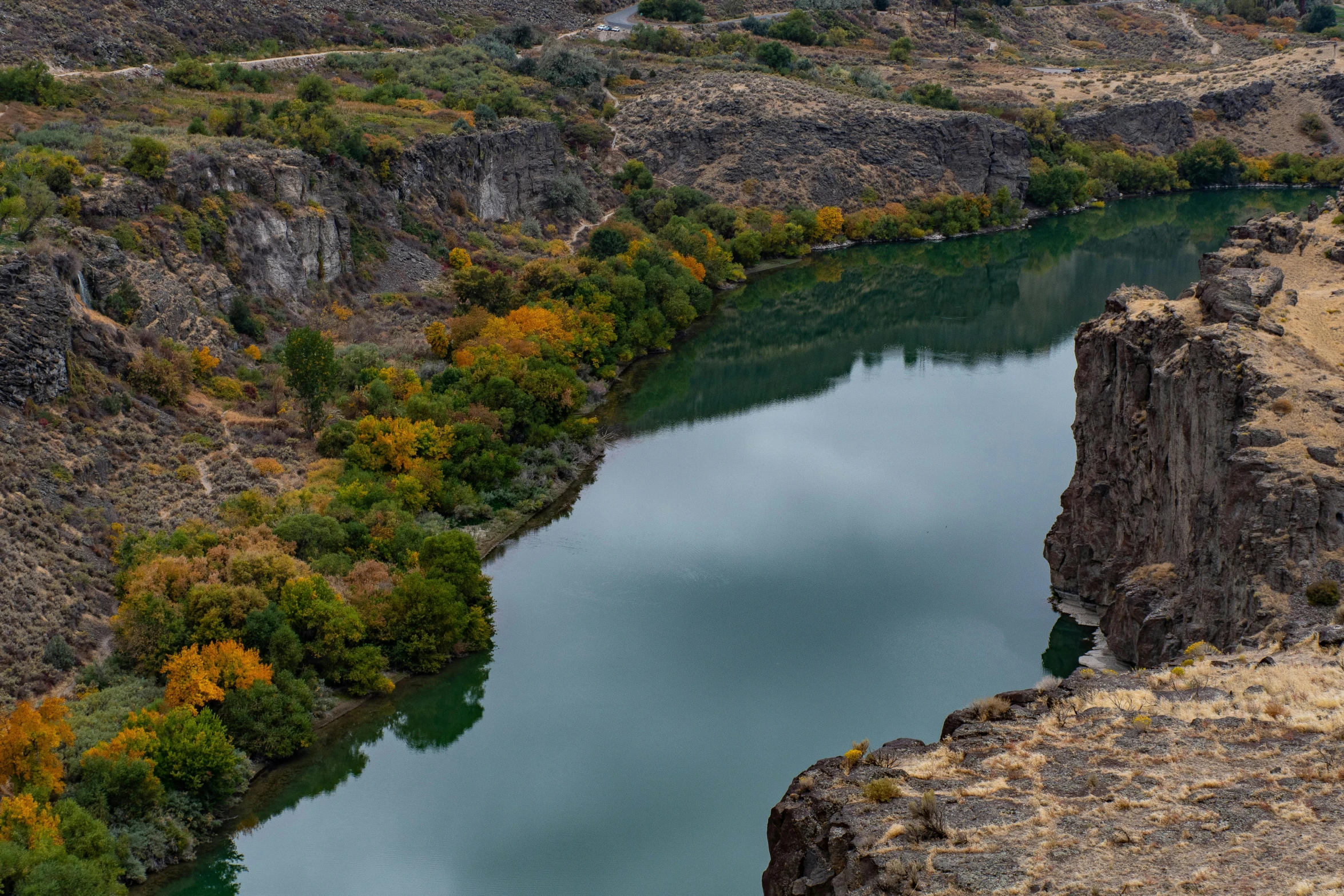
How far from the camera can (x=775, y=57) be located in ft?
411

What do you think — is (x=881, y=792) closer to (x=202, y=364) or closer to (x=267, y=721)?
(x=267, y=721)

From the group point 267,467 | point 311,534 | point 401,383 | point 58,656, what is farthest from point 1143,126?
point 58,656

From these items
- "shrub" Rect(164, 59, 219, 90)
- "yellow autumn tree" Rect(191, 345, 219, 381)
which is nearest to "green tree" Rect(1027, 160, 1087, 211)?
"shrub" Rect(164, 59, 219, 90)

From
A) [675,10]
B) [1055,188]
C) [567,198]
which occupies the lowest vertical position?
[567,198]

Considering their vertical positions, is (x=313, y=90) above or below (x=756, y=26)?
below

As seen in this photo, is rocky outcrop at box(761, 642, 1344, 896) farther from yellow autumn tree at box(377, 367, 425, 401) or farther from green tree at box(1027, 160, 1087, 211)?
green tree at box(1027, 160, 1087, 211)

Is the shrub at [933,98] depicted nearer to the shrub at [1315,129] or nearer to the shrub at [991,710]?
the shrub at [1315,129]

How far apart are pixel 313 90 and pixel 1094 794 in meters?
73.8

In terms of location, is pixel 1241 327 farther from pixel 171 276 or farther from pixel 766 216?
pixel 766 216

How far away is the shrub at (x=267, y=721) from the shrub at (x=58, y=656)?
174 inches

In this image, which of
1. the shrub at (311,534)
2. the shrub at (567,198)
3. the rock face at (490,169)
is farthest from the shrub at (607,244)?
the shrub at (311,534)

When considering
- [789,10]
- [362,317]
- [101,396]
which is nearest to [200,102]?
[362,317]

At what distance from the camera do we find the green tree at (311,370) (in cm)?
5175

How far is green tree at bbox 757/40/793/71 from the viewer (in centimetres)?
12531
